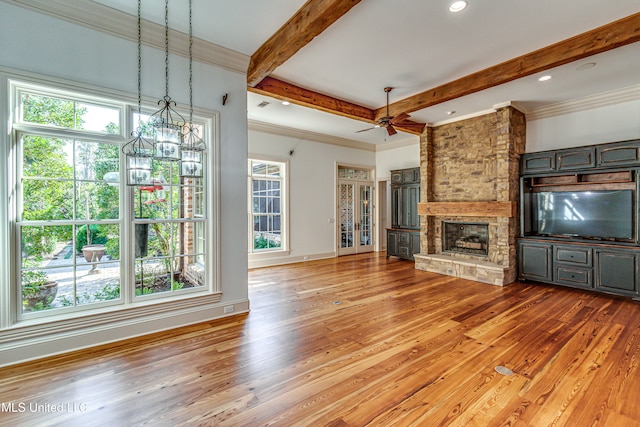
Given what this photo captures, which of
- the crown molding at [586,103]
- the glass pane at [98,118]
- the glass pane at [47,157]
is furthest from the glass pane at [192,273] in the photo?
the crown molding at [586,103]

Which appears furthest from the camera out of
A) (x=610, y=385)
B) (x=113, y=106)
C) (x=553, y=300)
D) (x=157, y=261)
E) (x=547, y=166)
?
(x=547, y=166)

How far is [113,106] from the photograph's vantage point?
307 centimetres

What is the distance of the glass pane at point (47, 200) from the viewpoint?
8.87 ft

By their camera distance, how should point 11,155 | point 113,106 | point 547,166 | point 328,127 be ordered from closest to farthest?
point 11,155 < point 113,106 < point 547,166 < point 328,127

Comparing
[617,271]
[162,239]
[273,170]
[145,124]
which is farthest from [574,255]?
[145,124]

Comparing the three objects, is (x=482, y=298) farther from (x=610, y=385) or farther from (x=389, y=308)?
(x=610, y=385)

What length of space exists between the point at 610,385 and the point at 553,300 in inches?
94.5

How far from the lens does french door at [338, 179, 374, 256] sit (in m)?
8.29

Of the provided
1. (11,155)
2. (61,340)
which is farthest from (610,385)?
(11,155)

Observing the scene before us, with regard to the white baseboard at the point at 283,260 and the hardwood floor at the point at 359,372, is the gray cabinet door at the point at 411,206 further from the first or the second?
the hardwood floor at the point at 359,372

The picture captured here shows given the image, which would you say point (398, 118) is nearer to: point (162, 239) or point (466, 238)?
point (466, 238)

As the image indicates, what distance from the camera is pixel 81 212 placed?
2941 millimetres

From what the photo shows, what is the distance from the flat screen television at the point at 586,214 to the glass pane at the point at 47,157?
7055 mm

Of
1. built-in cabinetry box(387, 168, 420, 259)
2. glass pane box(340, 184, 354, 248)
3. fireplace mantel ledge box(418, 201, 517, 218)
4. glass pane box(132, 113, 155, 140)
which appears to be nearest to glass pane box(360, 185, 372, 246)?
glass pane box(340, 184, 354, 248)
